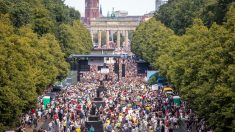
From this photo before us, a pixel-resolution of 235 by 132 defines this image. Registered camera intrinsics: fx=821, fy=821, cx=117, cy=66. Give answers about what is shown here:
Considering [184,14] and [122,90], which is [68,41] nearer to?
[184,14]

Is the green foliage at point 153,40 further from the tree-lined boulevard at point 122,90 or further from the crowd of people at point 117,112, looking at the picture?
the crowd of people at point 117,112

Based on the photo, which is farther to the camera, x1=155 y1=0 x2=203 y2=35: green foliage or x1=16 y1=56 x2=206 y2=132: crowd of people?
x1=155 y1=0 x2=203 y2=35: green foliage

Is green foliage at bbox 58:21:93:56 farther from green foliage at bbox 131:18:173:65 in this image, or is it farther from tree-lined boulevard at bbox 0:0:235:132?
tree-lined boulevard at bbox 0:0:235:132

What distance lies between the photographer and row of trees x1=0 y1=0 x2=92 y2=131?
173ft

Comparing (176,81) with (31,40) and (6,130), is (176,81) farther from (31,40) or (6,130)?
(6,130)

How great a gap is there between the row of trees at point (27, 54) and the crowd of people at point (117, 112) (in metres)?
2.31

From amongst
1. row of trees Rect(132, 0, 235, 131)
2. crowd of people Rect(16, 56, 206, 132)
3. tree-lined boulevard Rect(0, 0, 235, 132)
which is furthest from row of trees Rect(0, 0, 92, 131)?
row of trees Rect(132, 0, 235, 131)

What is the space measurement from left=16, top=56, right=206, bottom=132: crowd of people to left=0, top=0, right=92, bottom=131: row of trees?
7.57 ft

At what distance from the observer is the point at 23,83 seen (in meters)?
57.6

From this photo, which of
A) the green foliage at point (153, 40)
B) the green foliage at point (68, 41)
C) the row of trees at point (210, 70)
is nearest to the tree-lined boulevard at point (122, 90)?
the row of trees at point (210, 70)

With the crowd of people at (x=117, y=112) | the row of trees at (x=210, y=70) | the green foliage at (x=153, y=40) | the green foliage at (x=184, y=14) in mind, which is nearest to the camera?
the row of trees at (x=210, y=70)

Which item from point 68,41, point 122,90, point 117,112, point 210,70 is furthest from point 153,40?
point 210,70

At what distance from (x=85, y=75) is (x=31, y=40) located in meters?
48.2

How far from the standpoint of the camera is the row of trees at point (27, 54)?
5272cm
